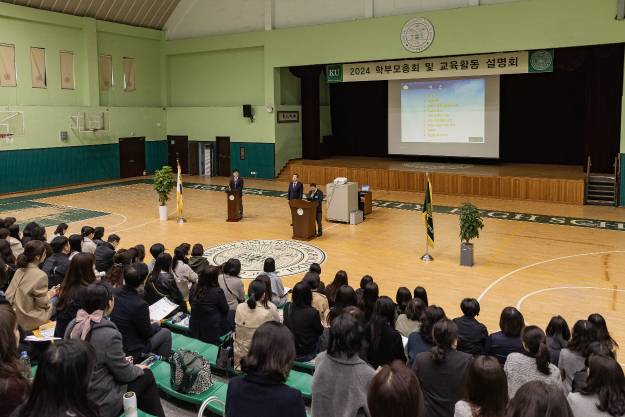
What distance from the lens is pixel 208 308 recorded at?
6.18 metres

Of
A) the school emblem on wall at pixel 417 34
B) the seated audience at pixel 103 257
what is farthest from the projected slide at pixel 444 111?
the seated audience at pixel 103 257

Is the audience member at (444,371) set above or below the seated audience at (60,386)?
below

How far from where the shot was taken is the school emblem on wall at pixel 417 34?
1873cm

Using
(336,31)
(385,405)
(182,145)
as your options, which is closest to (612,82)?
(336,31)

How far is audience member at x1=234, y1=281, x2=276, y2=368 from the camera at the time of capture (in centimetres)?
546

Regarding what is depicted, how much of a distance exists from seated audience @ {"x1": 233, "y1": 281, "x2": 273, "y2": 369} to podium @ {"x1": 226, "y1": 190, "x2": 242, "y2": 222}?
9.49m

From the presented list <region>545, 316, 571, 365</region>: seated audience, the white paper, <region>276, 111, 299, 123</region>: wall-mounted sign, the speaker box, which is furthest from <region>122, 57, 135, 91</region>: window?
<region>545, 316, 571, 365</region>: seated audience

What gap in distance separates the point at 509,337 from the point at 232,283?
Answer: 320 cm

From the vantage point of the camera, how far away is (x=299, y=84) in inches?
944

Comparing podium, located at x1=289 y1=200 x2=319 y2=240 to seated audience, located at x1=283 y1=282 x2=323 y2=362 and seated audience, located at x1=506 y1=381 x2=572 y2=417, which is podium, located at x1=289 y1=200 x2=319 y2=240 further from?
seated audience, located at x1=506 y1=381 x2=572 y2=417

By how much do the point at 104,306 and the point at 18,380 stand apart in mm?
1184

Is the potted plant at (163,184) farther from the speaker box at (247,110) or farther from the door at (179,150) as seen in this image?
the door at (179,150)

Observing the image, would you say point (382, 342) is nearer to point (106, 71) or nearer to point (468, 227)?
point (468, 227)

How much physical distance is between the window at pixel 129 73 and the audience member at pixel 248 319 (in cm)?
2093
